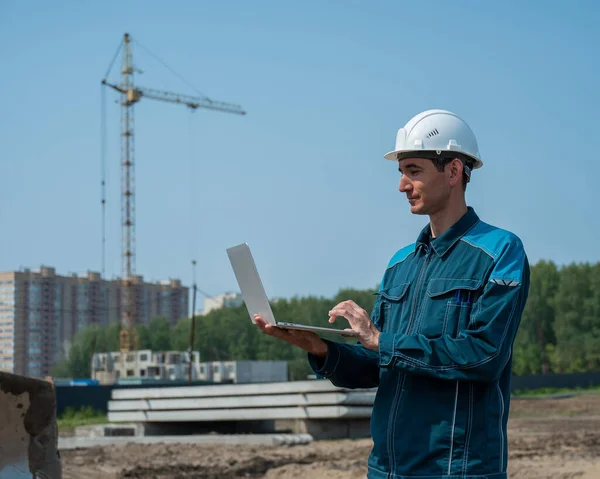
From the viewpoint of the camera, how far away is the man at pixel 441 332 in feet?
8.25

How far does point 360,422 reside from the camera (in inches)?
655

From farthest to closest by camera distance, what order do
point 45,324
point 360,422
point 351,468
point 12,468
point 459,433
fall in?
point 45,324, point 360,422, point 351,468, point 12,468, point 459,433

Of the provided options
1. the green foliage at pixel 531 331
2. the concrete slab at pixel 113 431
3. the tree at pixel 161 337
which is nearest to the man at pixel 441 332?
the concrete slab at pixel 113 431

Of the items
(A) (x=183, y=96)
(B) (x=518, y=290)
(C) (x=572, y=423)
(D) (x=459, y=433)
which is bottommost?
(C) (x=572, y=423)

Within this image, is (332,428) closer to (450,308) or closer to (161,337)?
(450,308)

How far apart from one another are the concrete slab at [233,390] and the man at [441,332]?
510 inches

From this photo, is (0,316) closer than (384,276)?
No

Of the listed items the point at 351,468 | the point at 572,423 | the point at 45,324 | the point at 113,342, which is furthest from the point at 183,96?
the point at 351,468

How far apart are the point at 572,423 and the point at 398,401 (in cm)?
1901

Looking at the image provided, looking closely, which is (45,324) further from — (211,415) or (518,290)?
(518,290)

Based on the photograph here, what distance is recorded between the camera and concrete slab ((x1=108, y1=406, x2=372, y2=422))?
1580 centimetres

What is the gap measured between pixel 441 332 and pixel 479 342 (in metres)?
0.16

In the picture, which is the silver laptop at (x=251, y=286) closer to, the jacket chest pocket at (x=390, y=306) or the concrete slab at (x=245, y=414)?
the jacket chest pocket at (x=390, y=306)

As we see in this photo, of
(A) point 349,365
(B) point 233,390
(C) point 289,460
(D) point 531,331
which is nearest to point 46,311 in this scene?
(D) point 531,331
